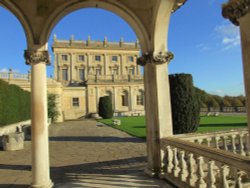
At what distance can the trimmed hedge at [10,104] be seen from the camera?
42.0 feet

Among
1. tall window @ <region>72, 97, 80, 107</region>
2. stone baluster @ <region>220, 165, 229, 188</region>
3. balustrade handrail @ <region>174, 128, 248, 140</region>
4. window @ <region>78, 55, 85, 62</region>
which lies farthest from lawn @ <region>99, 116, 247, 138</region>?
window @ <region>78, 55, 85, 62</region>

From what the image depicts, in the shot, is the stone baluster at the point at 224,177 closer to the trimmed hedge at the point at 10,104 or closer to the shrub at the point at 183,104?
the shrub at the point at 183,104

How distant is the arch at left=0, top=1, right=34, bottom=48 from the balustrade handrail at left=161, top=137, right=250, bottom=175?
11.4ft

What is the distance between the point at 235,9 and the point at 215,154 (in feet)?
6.49

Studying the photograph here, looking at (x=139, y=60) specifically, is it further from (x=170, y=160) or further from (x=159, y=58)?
(x=170, y=160)

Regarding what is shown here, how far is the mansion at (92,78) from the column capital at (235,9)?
25.8m

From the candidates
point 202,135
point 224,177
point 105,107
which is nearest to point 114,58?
point 105,107

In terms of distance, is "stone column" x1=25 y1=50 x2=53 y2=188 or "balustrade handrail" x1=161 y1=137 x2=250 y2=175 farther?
"stone column" x1=25 y1=50 x2=53 y2=188

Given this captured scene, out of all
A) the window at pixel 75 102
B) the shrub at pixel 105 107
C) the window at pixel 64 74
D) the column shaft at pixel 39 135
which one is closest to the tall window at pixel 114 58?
the window at pixel 64 74

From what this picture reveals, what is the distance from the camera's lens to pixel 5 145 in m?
9.23

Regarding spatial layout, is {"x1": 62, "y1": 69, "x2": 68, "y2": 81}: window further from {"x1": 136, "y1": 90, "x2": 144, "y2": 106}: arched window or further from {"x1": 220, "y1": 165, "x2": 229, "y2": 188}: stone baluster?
{"x1": 220, "y1": 165, "x2": 229, "y2": 188}: stone baluster

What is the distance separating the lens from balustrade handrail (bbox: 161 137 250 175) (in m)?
2.64

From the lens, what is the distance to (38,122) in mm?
4312

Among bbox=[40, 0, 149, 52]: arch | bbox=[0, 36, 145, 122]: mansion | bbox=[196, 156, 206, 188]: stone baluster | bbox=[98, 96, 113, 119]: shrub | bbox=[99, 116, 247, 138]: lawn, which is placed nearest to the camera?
bbox=[196, 156, 206, 188]: stone baluster
